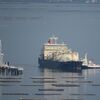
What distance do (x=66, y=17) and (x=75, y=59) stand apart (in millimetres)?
49651

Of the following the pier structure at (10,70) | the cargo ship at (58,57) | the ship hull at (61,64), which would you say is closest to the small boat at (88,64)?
the cargo ship at (58,57)

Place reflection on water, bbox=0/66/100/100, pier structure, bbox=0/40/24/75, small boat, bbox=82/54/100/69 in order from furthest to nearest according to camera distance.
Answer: small boat, bbox=82/54/100/69
pier structure, bbox=0/40/24/75
reflection on water, bbox=0/66/100/100

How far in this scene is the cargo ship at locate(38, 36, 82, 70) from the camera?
53719 mm

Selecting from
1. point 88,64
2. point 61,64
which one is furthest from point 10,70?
point 88,64

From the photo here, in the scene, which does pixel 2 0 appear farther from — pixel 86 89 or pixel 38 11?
pixel 86 89

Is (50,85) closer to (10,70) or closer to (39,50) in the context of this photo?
(10,70)

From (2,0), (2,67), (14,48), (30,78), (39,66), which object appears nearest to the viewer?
(30,78)

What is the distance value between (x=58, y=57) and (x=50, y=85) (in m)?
12.8

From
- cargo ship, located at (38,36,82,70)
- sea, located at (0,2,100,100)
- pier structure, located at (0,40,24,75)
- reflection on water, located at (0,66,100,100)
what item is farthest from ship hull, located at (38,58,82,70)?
pier structure, located at (0,40,24,75)

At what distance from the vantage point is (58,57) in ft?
184

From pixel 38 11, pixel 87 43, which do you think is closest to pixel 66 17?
pixel 38 11

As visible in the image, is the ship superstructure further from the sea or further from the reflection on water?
the reflection on water

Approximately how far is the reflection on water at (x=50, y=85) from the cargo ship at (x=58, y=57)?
2.19 metres

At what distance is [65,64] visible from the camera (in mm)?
54000
